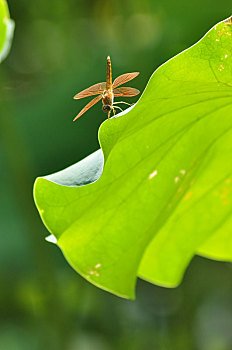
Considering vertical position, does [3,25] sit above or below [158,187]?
above

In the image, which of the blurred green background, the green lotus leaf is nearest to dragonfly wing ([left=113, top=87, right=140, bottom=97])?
the green lotus leaf

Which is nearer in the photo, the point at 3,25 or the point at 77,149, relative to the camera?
the point at 3,25

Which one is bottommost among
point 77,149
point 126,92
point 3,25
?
point 77,149

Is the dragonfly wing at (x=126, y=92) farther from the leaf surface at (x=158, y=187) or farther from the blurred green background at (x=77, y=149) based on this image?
the blurred green background at (x=77, y=149)

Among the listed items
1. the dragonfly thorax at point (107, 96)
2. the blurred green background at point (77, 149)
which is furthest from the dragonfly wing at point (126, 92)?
the blurred green background at point (77, 149)

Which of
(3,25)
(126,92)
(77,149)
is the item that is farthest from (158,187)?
(77,149)

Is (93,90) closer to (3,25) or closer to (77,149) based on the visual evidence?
(3,25)
